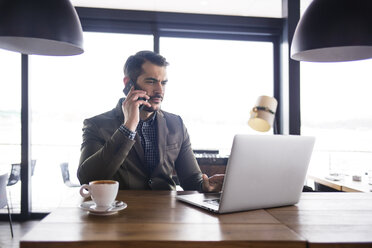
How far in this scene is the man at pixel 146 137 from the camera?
5.57 ft

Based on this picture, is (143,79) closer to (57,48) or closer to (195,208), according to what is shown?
(57,48)

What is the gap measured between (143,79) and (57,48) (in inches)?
19.8

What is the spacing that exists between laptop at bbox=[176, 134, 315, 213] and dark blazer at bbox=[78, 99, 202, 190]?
0.46 meters

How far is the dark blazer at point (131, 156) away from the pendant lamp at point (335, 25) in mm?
869

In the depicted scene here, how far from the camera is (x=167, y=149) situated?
190 cm

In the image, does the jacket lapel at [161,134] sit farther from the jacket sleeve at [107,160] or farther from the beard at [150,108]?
the jacket sleeve at [107,160]

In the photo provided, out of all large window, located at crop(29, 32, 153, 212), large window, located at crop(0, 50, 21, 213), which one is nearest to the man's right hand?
large window, located at crop(29, 32, 153, 212)

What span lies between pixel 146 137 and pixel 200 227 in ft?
3.48

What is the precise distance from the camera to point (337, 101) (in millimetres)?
4371

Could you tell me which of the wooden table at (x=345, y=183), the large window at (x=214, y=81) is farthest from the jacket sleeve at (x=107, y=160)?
the large window at (x=214, y=81)

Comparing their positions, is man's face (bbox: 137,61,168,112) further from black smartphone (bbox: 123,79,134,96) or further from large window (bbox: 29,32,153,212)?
large window (bbox: 29,32,153,212)

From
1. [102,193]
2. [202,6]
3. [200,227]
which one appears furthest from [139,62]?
[202,6]

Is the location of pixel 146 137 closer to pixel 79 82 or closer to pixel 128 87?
pixel 128 87

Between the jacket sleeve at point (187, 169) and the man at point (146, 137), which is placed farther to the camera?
the jacket sleeve at point (187, 169)
